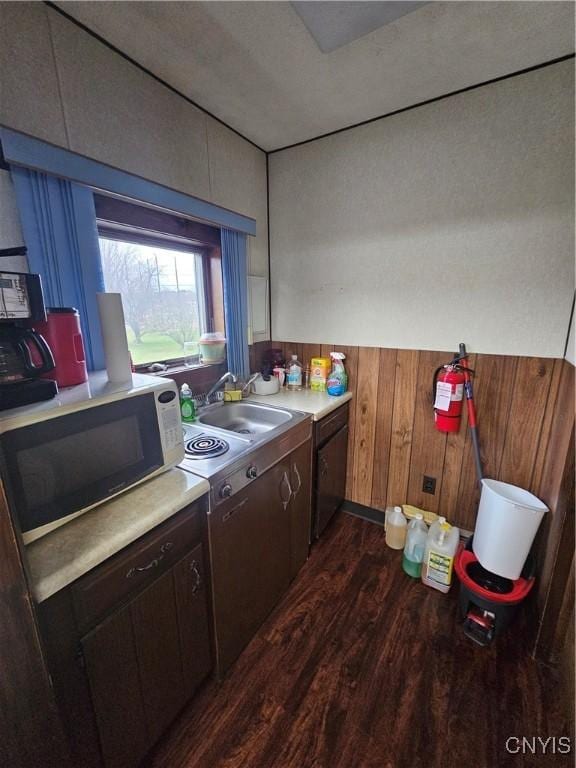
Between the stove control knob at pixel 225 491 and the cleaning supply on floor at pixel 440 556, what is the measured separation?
1.22 m

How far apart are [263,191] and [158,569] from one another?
229 centimetres

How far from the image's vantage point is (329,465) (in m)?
2.02

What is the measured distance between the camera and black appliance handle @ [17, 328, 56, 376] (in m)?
0.83

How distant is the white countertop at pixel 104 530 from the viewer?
28.6 inches

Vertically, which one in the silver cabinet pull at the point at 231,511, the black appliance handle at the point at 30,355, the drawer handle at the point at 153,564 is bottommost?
the silver cabinet pull at the point at 231,511

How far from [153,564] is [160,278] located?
4.71ft

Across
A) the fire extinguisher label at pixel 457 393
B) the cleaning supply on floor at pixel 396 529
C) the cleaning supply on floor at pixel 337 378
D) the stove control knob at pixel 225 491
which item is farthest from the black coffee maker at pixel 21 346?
the cleaning supply on floor at pixel 396 529

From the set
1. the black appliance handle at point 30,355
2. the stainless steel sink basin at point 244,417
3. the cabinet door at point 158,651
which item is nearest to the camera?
the black appliance handle at point 30,355

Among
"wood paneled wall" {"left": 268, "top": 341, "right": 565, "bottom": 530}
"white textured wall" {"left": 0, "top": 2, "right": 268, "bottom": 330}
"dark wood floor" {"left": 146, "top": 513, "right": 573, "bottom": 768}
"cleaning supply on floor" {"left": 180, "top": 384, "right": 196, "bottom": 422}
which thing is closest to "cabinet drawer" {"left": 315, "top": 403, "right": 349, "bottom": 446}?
"wood paneled wall" {"left": 268, "top": 341, "right": 565, "bottom": 530}

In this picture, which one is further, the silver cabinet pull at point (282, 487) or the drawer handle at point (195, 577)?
the silver cabinet pull at point (282, 487)

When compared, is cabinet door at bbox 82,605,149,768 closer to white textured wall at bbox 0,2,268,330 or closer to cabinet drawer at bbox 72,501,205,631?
cabinet drawer at bbox 72,501,205,631

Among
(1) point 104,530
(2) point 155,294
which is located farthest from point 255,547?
(2) point 155,294

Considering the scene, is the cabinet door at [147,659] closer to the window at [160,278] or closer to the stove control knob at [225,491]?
the stove control knob at [225,491]

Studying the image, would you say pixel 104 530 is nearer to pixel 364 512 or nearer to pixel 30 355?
pixel 30 355
